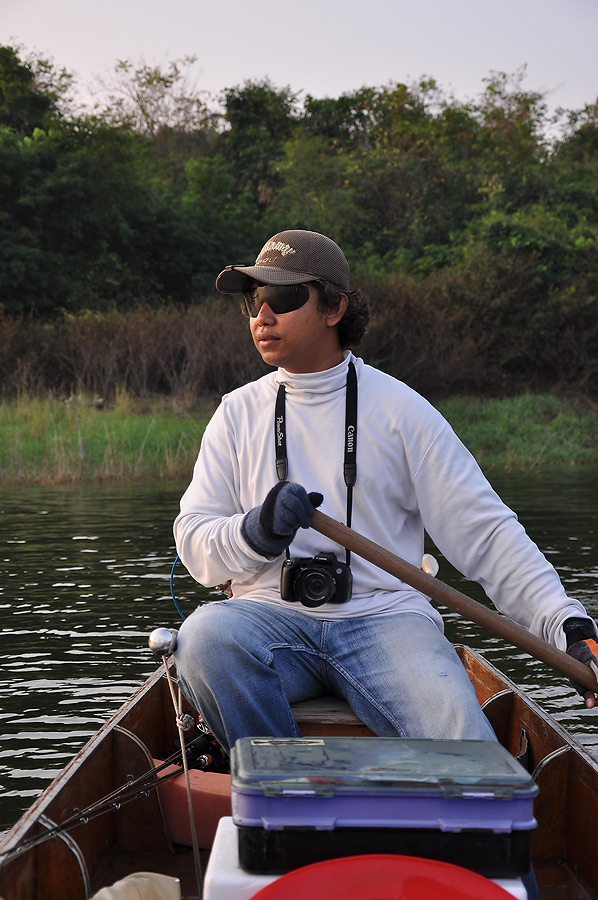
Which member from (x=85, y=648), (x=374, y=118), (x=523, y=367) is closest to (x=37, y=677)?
(x=85, y=648)

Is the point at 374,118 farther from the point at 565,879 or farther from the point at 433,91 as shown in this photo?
the point at 565,879

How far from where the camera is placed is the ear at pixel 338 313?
9.03 ft

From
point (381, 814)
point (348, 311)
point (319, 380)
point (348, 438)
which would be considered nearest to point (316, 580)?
point (348, 438)

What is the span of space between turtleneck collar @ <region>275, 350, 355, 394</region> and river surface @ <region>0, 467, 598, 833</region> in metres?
1.82

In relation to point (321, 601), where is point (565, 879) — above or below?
below

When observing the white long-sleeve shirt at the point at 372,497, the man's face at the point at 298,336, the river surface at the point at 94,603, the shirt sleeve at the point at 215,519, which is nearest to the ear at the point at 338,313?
the man's face at the point at 298,336

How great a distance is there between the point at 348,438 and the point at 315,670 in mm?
562

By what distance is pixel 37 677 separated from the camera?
5.08 m

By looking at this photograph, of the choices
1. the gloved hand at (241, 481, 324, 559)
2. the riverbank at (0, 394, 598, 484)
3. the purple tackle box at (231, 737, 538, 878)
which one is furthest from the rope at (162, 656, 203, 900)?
the riverbank at (0, 394, 598, 484)

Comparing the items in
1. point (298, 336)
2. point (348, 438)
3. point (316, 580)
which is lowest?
point (316, 580)

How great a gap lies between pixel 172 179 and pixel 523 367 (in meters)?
10.9

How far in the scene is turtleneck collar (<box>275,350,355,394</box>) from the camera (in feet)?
8.88

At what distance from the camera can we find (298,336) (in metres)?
2.70

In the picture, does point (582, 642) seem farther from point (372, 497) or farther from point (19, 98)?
point (19, 98)
